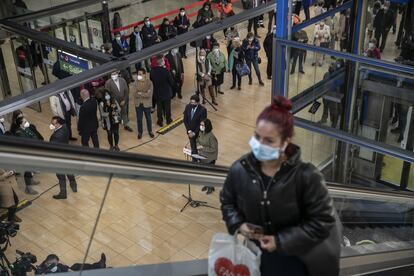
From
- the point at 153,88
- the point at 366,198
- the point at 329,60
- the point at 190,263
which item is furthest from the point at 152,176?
the point at 153,88

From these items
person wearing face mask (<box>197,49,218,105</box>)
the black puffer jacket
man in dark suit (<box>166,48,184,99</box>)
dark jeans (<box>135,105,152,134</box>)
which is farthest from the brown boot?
the black puffer jacket

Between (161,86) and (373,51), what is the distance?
5.07 meters

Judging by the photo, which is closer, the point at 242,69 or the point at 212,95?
the point at 212,95

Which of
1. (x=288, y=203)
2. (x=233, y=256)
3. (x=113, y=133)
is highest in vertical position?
(x=288, y=203)

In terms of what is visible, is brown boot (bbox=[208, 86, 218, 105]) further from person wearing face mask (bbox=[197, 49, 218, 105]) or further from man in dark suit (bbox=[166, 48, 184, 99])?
man in dark suit (bbox=[166, 48, 184, 99])

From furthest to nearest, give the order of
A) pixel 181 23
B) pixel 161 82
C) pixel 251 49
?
1. pixel 181 23
2. pixel 251 49
3. pixel 161 82

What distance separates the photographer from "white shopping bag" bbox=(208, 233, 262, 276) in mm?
2742

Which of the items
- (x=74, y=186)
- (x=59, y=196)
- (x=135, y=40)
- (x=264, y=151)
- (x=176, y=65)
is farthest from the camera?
(x=135, y=40)

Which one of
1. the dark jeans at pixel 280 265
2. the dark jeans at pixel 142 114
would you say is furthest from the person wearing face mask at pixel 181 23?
the dark jeans at pixel 280 265

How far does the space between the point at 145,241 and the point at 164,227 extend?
26 cm

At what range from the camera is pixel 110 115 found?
12391 mm

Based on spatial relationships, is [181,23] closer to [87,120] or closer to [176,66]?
[176,66]

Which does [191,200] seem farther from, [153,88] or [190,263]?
[153,88]

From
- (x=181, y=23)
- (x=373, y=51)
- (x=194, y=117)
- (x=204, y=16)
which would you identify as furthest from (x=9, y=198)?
(x=204, y=16)
